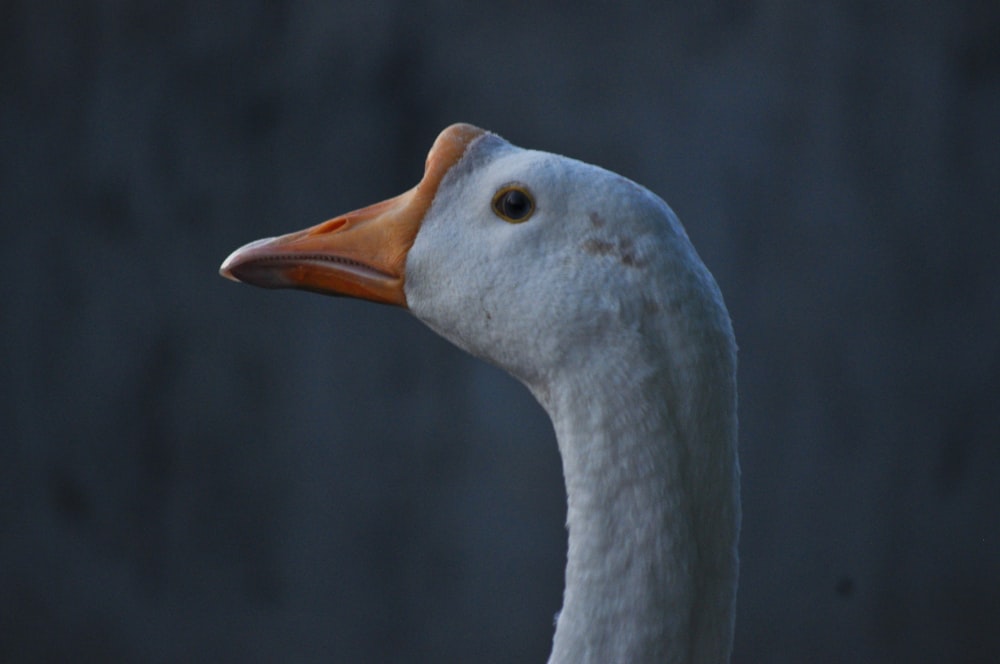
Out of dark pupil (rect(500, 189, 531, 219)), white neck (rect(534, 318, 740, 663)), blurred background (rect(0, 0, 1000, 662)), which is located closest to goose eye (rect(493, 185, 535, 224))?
dark pupil (rect(500, 189, 531, 219))

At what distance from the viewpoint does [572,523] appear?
3.21 feet

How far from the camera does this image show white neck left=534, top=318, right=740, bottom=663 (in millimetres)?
939

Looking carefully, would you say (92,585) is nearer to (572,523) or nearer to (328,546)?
(328,546)

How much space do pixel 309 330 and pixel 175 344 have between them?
422 mm

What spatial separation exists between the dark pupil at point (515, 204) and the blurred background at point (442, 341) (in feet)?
7.08

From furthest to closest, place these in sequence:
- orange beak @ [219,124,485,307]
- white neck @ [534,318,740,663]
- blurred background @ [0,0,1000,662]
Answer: blurred background @ [0,0,1000,662] → orange beak @ [219,124,485,307] → white neck @ [534,318,740,663]

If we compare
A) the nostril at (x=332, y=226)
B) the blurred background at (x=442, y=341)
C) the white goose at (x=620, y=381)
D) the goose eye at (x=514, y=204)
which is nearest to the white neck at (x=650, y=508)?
the white goose at (x=620, y=381)

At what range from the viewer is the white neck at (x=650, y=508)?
0.94 m

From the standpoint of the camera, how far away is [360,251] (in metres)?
1.11

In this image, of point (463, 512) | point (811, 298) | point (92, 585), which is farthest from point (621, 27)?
point (92, 585)

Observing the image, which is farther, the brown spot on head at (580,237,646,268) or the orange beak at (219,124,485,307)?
the orange beak at (219,124,485,307)

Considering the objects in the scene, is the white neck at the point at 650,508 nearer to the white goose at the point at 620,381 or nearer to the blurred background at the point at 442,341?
the white goose at the point at 620,381

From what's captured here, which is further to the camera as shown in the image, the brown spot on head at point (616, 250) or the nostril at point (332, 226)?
the nostril at point (332, 226)

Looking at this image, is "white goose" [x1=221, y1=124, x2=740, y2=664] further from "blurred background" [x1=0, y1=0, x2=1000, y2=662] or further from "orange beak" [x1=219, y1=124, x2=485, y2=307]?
"blurred background" [x1=0, y1=0, x2=1000, y2=662]
